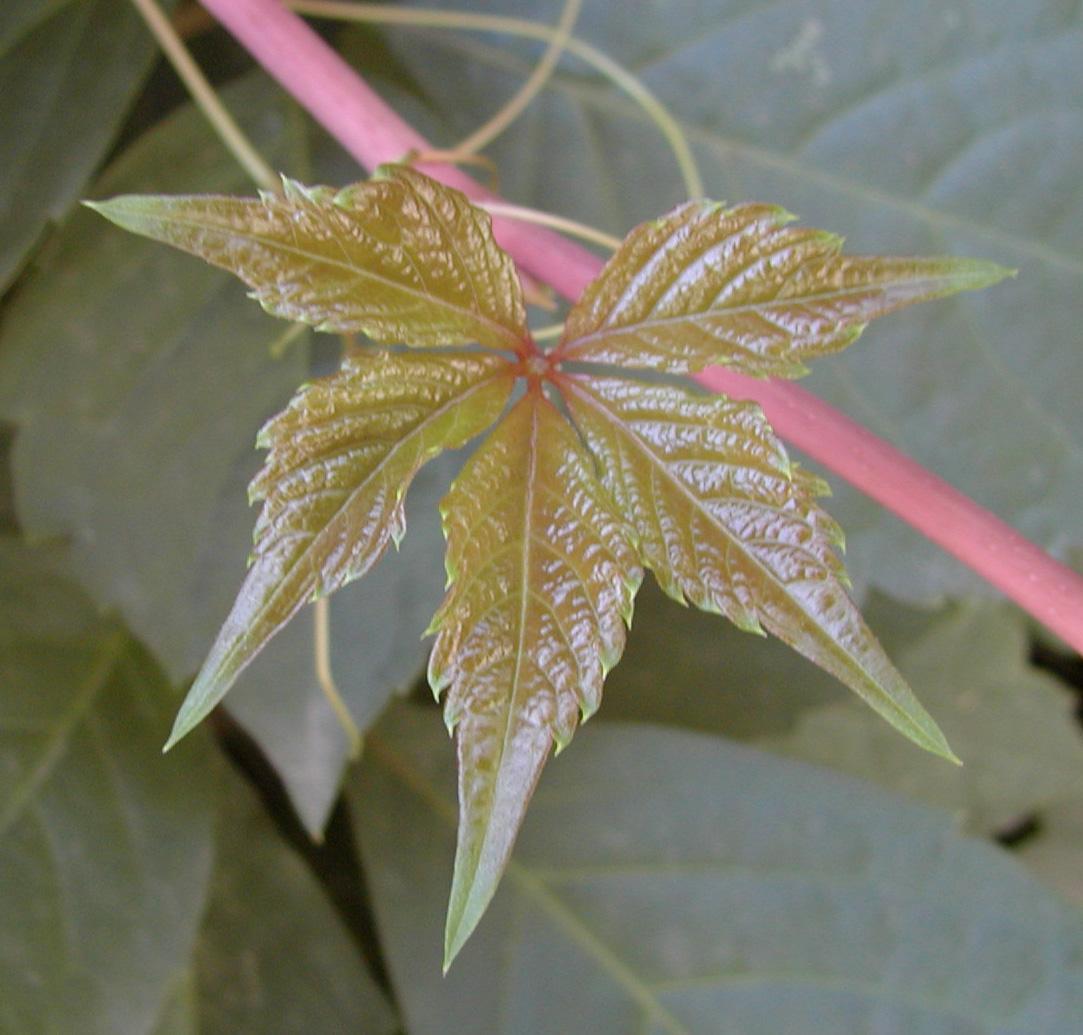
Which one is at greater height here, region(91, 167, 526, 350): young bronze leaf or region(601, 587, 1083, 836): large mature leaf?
region(91, 167, 526, 350): young bronze leaf

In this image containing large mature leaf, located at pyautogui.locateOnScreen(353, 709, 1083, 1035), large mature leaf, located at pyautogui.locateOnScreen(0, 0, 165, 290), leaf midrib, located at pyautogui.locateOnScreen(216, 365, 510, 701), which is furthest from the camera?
large mature leaf, located at pyautogui.locateOnScreen(353, 709, 1083, 1035)

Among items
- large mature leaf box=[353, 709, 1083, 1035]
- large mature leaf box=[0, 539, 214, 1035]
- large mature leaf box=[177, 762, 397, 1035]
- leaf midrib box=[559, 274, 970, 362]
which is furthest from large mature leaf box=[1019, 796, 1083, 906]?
leaf midrib box=[559, 274, 970, 362]

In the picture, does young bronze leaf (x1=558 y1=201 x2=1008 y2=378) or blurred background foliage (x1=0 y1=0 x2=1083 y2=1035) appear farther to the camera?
blurred background foliage (x1=0 y1=0 x2=1083 y2=1035)

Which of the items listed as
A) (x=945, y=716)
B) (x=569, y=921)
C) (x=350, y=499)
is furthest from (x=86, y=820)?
(x=945, y=716)

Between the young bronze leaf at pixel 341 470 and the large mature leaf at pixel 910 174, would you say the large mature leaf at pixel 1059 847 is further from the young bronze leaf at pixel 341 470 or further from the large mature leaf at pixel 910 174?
the young bronze leaf at pixel 341 470

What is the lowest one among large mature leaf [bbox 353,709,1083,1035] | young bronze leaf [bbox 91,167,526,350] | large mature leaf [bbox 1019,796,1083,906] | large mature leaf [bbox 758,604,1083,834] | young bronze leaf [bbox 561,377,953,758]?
large mature leaf [bbox 1019,796,1083,906]

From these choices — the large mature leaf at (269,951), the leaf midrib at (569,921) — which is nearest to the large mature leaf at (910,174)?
the leaf midrib at (569,921)

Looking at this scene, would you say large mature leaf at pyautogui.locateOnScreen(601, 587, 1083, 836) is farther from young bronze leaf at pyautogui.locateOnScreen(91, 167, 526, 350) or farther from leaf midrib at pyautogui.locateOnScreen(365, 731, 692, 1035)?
young bronze leaf at pyautogui.locateOnScreen(91, 167, 526, 350)
